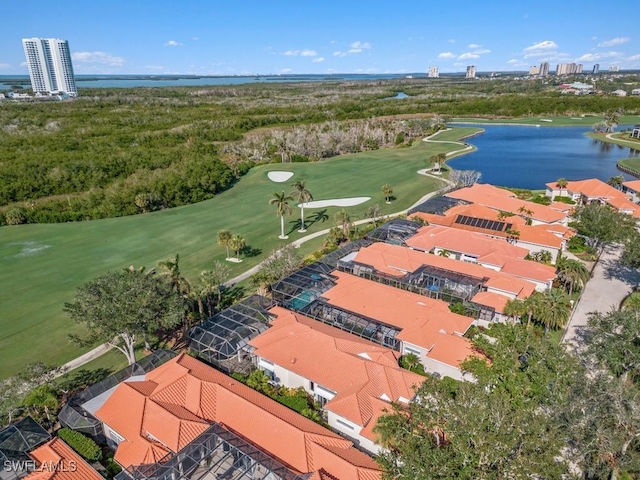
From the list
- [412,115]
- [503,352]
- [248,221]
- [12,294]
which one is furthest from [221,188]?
[412,115]

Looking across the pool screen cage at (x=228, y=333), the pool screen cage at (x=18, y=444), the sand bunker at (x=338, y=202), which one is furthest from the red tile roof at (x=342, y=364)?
the sand bunker at (x=338, y=202)

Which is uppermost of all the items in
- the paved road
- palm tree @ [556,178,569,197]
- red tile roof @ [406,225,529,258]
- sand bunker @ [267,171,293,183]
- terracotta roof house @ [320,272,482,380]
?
palm tree @ [556,178,569,197]

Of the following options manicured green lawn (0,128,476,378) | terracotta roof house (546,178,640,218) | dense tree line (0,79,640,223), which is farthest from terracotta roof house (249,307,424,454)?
dense tree line (0,79,640,223)

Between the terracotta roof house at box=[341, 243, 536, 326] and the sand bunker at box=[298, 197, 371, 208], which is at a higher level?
the terracotta roof house at box=[341, 243, 536, 326]

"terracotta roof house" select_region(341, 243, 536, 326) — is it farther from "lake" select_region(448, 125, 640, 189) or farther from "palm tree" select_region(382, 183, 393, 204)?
"lake" select_region(448, 125, 640, 189)

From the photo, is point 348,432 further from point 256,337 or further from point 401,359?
point 256,337

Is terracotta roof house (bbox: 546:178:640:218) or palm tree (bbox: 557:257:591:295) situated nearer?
palm tree (bbox: 557:257:591:295)

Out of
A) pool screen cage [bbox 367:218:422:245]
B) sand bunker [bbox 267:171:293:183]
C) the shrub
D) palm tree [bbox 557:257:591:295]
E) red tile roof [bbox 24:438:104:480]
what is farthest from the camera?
sand bunker [bbox 267:171:293:183]
